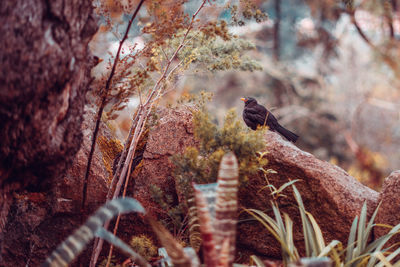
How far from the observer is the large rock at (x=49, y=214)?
2.97 m

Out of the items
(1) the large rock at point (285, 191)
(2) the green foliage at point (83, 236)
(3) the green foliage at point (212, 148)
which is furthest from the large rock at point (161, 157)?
(2) the green foliage at point (83, 236)

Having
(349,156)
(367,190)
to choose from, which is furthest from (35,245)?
(349,156)

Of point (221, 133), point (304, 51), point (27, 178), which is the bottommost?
point (27, 178)

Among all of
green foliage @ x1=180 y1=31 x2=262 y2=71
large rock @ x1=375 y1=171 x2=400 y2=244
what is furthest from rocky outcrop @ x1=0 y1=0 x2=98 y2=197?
large rock @ x1=375 y1=171 x2=400 y2=244

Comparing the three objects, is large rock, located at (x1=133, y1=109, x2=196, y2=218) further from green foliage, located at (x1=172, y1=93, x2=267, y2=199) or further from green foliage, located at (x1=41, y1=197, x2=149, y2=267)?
green foliage, located at (x1=41, y1=197, x2=149, y2=267)

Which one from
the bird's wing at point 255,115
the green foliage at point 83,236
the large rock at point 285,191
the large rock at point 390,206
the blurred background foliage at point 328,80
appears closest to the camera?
the green foliage at point 83,236

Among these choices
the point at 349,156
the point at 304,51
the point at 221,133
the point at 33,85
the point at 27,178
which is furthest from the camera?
the point at 304,51

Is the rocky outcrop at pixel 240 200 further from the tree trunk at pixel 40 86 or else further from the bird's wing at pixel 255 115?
the tree trunk at pixel 40 86

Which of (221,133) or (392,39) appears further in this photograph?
(392,39)

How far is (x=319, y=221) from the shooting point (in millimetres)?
2945

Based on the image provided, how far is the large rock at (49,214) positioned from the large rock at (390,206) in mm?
2256

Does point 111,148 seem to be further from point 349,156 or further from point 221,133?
point 349,156

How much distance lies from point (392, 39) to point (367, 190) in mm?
6448

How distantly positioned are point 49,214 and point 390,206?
9.06 feet
